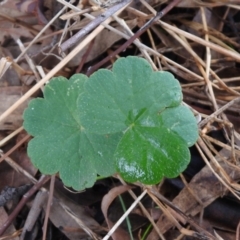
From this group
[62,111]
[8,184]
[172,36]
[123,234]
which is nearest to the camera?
[62,111]

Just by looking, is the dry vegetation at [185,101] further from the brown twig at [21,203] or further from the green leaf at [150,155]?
the green leaf at [150,155]

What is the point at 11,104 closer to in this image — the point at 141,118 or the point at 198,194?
the point at 141,118

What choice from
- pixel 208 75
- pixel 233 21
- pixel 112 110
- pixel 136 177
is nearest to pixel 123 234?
pixel 136 177

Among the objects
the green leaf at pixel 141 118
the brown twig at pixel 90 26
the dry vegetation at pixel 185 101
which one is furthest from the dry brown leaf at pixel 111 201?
the brown twig at pixel 90 26

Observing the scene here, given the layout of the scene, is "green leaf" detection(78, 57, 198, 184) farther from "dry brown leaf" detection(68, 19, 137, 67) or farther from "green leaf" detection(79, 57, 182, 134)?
"dry brown leaf" detection(68, 19, 137, 67)

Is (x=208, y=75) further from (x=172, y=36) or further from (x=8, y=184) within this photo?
(x=8, y=184)

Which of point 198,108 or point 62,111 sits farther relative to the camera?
point 198,108
